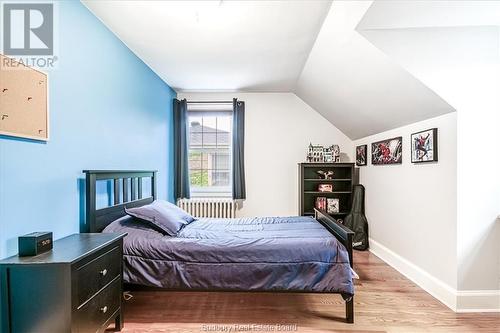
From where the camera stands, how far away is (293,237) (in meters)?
2.22

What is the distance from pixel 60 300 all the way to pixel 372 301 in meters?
2.36

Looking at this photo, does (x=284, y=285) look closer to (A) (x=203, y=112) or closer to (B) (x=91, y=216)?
(B) (x=91, y=216)

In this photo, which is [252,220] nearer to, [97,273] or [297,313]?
[297,313]

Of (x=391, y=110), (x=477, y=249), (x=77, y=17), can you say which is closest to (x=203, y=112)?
(x=77, y=17)

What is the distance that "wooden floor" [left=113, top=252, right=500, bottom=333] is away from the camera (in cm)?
200

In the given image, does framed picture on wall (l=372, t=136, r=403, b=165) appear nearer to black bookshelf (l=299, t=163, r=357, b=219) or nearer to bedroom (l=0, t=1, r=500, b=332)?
bedroom (l=0, t=1, r=500, b=332)

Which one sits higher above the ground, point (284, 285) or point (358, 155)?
point (358, 155)

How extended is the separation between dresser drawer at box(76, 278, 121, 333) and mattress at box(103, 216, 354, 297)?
0.85ft

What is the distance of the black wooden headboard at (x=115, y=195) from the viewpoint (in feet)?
6.68

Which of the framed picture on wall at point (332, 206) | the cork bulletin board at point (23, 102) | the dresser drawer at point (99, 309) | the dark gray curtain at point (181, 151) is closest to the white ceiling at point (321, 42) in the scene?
the dark gray curtain at point (181, 151)

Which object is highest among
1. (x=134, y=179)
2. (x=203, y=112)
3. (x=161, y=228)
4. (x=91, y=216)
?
(x=203, y=112)

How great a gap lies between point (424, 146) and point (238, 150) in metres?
2.57

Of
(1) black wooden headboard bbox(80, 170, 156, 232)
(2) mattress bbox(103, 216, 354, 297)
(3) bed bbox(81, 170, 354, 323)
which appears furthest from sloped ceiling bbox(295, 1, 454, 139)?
(1) black wooden headboard bbox(80, 170, 156, 232)

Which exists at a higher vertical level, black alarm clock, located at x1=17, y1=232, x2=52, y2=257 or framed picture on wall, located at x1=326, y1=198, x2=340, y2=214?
black alarm clock, located at x1=17, y1=232, x2=52, y2=257
